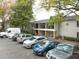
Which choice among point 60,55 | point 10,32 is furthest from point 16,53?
point 10,32

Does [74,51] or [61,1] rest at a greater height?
[61,1]

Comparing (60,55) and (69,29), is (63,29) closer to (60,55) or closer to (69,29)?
(69,29)

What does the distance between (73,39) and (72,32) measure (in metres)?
3.16

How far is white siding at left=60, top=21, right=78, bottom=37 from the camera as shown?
34094 millimetres

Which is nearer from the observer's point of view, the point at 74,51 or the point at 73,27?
the point at 74,51

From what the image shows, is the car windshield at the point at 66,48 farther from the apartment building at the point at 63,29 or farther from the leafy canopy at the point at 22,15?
the leafy canopy at the point at 22,15

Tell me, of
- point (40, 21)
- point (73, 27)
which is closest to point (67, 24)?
point (73, 27)

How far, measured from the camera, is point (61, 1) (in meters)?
18.4

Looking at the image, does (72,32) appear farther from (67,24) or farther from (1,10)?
(1,10)

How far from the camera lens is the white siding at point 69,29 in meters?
34.1

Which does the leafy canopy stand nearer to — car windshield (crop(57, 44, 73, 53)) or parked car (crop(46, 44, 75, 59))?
car windshield (crop(57, 44, 73, 53))

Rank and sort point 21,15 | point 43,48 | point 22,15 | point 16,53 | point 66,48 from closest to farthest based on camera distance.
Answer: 1. point 66,48
2. point 43,48
3. point 16,53
4. point 22,15
5. point 21,15

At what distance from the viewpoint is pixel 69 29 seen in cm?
3516

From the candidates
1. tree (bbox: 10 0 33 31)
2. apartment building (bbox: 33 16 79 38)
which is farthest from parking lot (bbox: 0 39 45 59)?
tree (bbox: 10 0 33 31)
